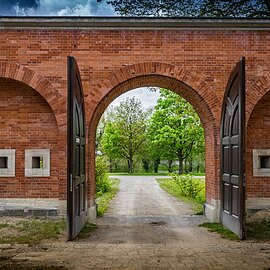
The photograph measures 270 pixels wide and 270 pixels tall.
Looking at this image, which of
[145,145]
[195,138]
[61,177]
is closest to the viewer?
[61,177]

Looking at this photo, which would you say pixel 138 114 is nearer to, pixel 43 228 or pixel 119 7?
pixel 119 7

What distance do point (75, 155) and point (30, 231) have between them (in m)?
1.94

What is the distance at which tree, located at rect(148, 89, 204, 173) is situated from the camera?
34.0 metres

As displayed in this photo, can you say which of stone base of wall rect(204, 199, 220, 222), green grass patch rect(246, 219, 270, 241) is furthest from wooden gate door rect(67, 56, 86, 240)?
green grass patch rect(246, 219, 270, 241)

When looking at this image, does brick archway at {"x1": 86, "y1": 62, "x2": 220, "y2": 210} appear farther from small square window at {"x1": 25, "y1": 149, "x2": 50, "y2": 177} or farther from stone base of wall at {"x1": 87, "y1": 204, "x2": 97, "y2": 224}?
small square window at {"x1": 25, "y1": 149, "x2": 50, "y2": 177}

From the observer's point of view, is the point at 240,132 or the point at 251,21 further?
the point at 251,21

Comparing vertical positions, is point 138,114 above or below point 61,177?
above

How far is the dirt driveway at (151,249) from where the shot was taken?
21.6ft

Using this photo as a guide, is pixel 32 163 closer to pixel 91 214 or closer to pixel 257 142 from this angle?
pixel 91 214

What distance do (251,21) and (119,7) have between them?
28.4 feet

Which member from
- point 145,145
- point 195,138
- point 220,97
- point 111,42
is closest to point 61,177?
point 111,42

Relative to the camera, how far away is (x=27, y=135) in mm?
10625

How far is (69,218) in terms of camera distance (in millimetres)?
8125

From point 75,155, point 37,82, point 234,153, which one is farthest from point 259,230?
point 37,82
